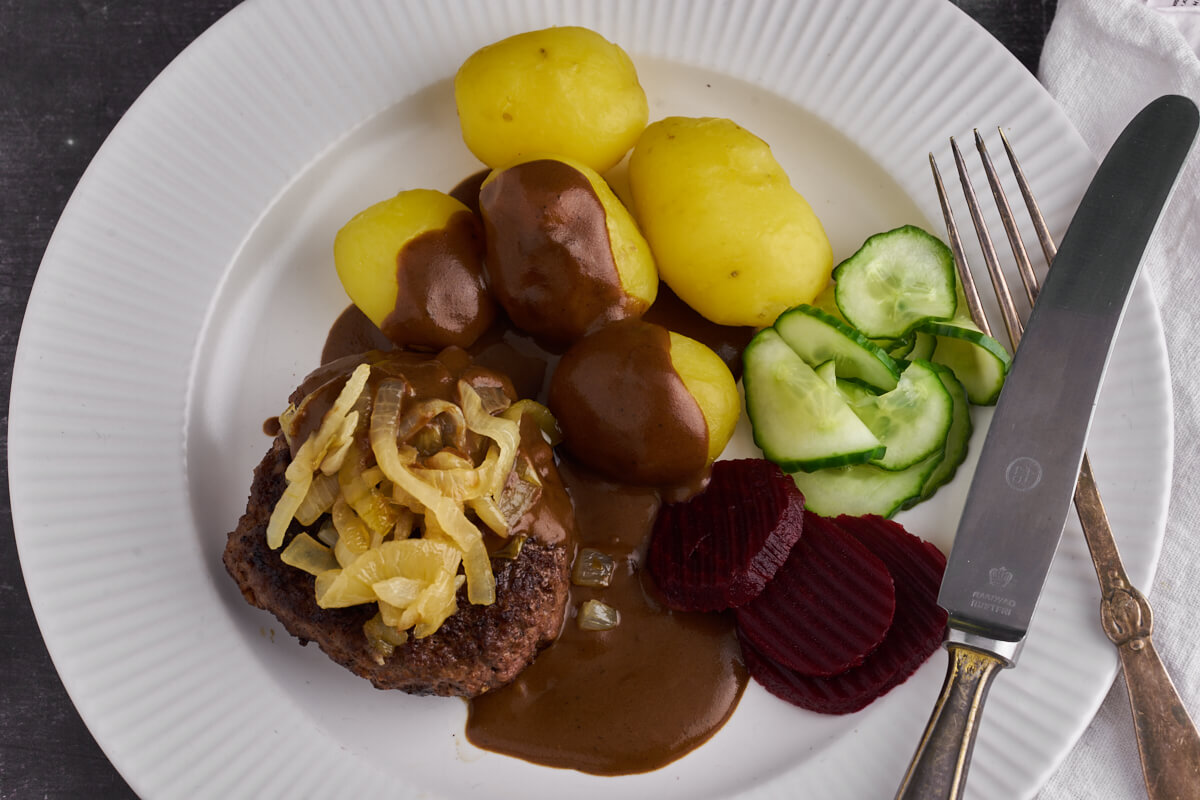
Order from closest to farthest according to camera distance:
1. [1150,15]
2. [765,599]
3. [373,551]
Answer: [373,551] → [765,599] → [1150,15]

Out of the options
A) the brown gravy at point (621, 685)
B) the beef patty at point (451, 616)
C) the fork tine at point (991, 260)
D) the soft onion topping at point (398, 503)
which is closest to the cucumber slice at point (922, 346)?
the fork tine at point (991, 260)

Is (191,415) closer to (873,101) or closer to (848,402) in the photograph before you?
(848,402)

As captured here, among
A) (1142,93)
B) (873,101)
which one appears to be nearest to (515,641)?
(873,101)

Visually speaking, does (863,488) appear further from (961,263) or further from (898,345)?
(961,263)

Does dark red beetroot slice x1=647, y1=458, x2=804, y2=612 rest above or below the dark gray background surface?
below

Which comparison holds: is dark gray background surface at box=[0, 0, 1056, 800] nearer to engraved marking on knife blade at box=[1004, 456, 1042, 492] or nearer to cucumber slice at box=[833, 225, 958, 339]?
cucumber slice at box=[833, 225, 958, 339]

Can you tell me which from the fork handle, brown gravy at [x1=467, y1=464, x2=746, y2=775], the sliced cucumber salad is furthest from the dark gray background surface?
the fork handle

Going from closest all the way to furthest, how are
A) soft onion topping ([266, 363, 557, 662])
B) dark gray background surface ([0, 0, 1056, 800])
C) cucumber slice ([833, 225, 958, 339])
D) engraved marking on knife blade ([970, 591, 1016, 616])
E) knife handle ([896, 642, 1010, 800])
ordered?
soft onion topping ([266, 363, 557, 662]) → knife handle ([896, 642, 1010, 800]) → engraved marking on knife blade ([970, 591, 1016, 616]) → cucumber slice ([833, 225, 958, 339]) → dark gray background surface ([0, 0, 1056, 800])

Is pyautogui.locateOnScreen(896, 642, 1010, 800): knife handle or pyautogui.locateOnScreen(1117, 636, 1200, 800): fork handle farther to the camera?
pyautogui.locateOnScreen(1117, 636, 1200, 800): fork handle
